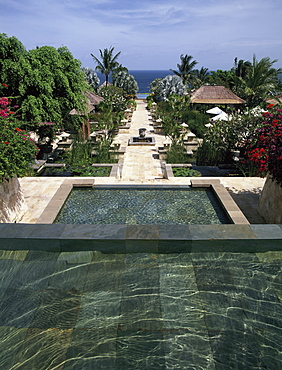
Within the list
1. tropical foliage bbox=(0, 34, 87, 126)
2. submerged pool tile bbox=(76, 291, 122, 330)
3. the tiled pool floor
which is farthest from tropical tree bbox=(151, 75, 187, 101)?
submerged pool tile bbox=(76, 291, 122, 330)

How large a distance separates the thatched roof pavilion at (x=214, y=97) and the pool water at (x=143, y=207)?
17.7m

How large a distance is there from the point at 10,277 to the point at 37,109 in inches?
389

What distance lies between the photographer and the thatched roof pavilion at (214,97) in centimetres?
2502

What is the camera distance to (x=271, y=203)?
7.38m

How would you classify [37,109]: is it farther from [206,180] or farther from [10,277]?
[10,277]

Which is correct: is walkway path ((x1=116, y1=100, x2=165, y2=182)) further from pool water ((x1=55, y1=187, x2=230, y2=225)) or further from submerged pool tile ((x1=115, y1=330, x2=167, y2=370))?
submerged pool tile ((x1=115, y1=330, x2=167, y2=370))

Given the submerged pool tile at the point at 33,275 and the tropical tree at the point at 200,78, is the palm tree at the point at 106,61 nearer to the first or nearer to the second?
the tropical tree at the point at 200,78

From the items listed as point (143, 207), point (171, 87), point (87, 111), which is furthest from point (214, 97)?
point (143, 207)

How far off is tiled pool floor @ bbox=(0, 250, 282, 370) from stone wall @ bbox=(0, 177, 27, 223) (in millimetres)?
2827

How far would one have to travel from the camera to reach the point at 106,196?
909 centimetres

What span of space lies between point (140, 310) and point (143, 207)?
4.75 metres

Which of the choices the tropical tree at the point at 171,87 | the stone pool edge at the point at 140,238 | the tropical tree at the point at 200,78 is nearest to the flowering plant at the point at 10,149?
the stone pool edge at the point at 140,238

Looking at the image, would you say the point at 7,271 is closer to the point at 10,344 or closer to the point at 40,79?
the point at 10,344

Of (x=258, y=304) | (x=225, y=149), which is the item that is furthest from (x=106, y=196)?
(x=225, y=149)
